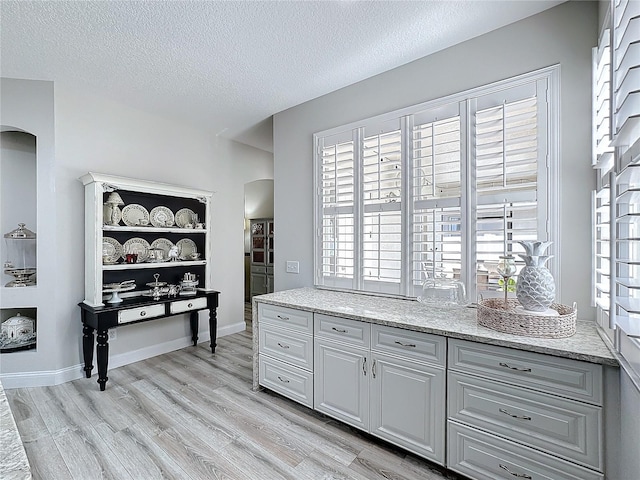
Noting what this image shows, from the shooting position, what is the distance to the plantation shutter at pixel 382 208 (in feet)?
8.74

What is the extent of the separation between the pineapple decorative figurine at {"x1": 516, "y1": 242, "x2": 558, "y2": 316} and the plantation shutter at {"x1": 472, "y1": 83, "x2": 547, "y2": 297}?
0.32 meters

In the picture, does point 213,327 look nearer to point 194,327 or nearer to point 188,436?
point 194,327

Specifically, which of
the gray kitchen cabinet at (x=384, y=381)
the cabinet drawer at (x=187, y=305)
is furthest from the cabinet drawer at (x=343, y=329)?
the cabinet drawer at (x=187, y=305)

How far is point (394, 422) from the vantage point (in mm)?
1960

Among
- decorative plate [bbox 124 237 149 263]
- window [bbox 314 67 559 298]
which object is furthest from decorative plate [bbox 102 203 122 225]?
window [bbox 314 67 559 298]

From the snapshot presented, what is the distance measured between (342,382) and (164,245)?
2711 mm

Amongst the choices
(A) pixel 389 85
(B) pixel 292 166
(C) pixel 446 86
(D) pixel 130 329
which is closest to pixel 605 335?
(C) pixel 446 86

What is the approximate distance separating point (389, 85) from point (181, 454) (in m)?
3.12

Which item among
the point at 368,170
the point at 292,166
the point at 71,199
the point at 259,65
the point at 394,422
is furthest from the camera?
the point at 292,166

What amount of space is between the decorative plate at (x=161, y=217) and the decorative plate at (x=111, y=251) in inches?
16.7

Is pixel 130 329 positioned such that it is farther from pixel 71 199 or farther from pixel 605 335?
pixel 605 335

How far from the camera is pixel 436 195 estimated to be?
246 centimetres

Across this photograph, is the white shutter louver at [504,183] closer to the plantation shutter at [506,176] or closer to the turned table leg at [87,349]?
the plantation shutter at [506,176]

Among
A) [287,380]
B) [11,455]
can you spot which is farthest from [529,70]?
[11,455]
